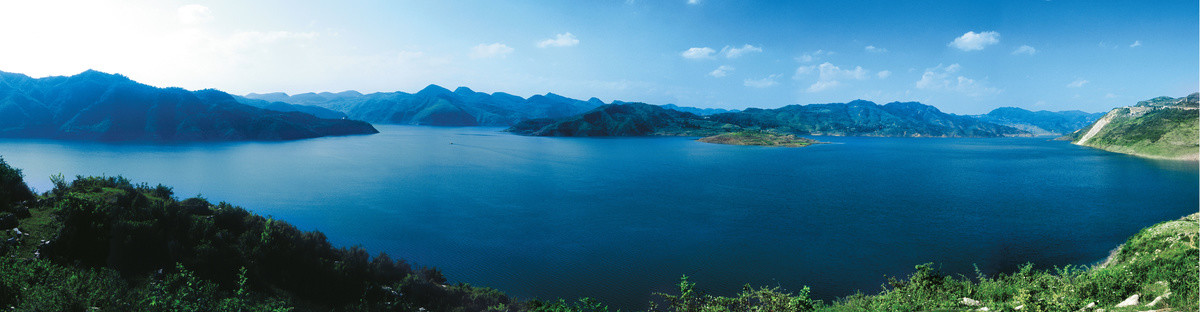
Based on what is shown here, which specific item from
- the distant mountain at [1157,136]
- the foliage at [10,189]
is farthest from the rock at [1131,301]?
the distant mountain at [1157,136]

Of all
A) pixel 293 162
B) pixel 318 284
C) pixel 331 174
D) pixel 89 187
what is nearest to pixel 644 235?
pixel 318 284

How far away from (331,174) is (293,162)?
25135 millimetres

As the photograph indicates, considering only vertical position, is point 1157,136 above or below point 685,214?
→ above

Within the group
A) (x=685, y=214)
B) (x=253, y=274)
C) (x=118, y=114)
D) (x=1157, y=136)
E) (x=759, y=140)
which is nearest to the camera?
(x=253, y=274)

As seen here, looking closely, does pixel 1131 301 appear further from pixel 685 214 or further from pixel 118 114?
pixel 118 114

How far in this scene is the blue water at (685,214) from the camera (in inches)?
1117

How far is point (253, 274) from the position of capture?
16.8 metres

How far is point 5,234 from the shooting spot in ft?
46.1

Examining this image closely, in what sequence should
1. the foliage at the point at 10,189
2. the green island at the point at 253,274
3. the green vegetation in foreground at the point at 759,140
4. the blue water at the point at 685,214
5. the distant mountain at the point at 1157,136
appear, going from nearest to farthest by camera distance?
the green island at the point at 253,274, the foliage at the point at 10,189, the blue water at the point at 685,214, the distant mountain at the point at 1157,136, the green vegetation in foreground at the point at 759,140

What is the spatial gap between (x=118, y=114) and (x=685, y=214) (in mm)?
214520

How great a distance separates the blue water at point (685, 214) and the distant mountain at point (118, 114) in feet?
268

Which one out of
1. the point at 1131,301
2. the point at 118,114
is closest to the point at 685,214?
the point at 1131,301

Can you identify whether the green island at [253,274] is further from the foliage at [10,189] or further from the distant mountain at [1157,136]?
the distant mountain at [1157,136]

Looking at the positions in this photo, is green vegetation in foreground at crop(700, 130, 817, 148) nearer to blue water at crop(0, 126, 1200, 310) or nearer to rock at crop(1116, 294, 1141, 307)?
blue water at crop(0, 126, 1200, 310)
